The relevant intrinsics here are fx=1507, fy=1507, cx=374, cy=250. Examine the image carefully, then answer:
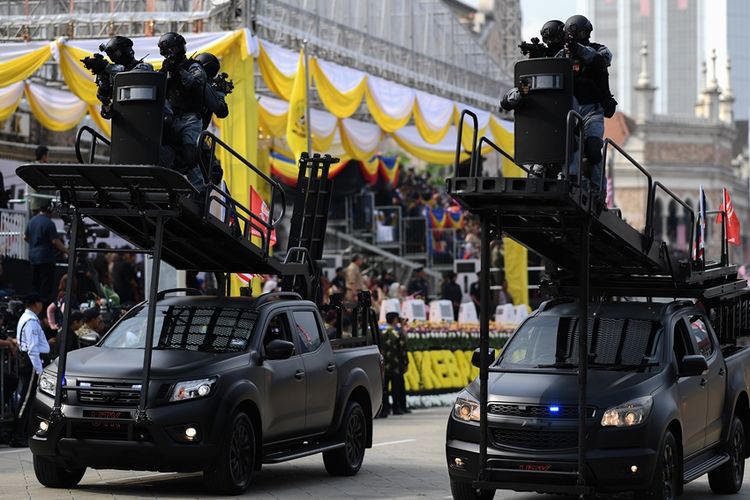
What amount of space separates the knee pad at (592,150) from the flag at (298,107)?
481 inches

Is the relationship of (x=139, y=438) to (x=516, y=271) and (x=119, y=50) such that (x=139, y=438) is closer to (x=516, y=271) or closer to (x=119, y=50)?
(x=119, y=50)

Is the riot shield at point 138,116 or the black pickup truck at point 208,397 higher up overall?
the riot shield at point 138,116

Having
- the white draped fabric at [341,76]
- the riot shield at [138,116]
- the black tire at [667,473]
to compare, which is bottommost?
the black tire at [667,473]

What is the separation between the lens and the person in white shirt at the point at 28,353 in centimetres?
1747

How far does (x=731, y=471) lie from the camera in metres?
14.1

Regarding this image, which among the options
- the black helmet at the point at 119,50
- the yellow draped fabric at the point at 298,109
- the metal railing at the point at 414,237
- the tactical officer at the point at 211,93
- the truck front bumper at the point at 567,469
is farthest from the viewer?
the metal railing at the point at 414,237

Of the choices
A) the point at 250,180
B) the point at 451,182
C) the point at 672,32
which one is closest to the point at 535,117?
the point at 451,182

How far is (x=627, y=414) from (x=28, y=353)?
27.3 feet

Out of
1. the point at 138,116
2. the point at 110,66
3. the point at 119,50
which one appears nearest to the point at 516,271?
the point at 119,50

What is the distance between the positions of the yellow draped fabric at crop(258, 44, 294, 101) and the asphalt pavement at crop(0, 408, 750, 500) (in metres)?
8.56

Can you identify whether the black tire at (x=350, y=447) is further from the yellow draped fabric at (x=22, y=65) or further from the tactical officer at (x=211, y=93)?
the yellow draped fabric at (x=22, y=65)

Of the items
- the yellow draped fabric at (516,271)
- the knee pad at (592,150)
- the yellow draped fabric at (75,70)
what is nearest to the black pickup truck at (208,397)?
the knee pad at (592,150)

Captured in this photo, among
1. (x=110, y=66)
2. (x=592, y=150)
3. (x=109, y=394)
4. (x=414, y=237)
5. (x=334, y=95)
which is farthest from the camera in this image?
(x=414, y=237)

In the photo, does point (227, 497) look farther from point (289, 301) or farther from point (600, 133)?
point (600, 133)
